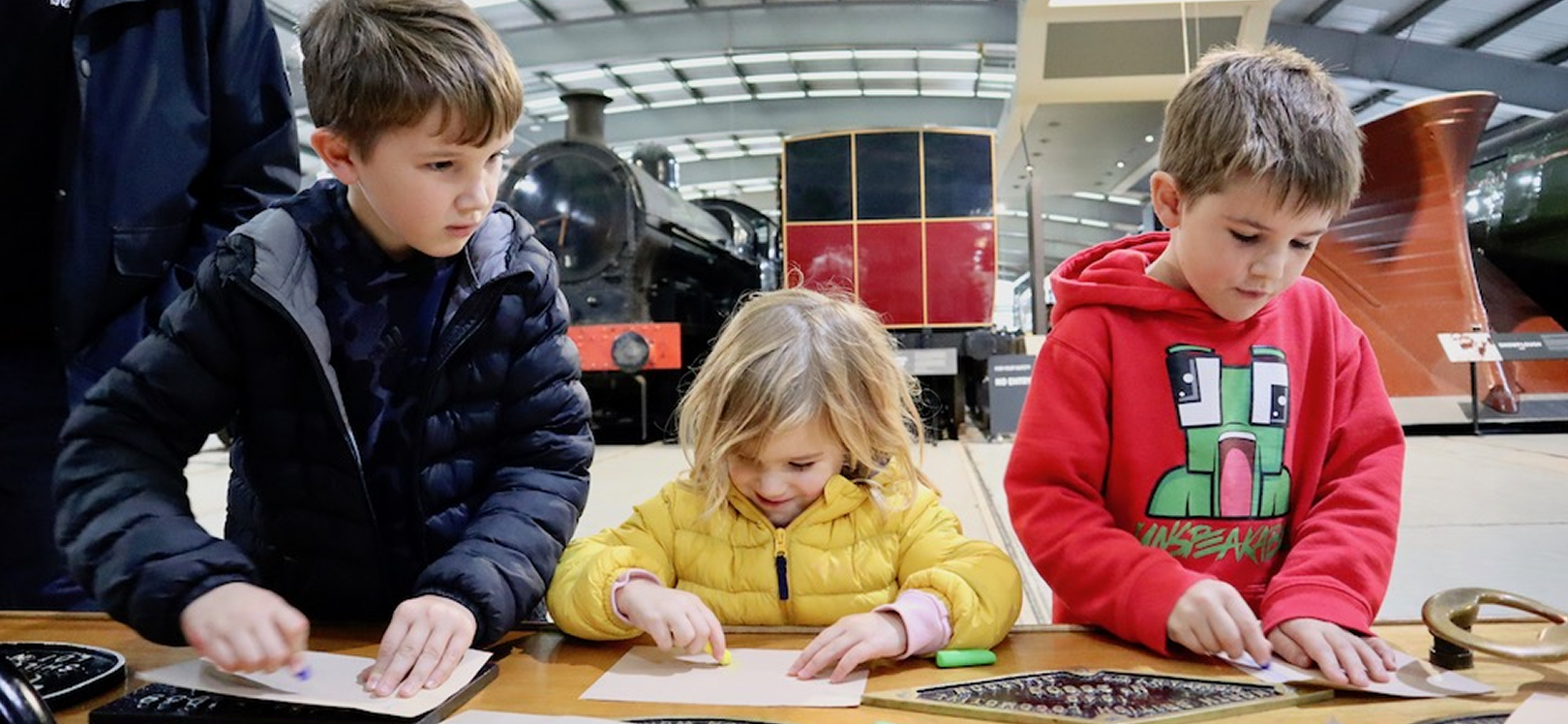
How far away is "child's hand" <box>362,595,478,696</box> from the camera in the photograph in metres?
0.70

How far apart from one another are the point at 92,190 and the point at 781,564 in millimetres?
969

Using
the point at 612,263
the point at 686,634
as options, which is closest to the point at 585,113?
the point at 612,263

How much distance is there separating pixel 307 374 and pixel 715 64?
10.7 m

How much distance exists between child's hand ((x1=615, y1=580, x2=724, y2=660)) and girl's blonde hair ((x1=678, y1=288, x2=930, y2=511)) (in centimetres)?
15

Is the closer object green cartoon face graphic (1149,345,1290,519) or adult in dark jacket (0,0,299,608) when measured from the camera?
green cartoon face graphic (1149,345,1290,519)

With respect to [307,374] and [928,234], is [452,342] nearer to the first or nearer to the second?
[307,374]

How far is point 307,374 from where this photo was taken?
0.90 metres

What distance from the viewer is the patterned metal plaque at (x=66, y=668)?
686 millimetres

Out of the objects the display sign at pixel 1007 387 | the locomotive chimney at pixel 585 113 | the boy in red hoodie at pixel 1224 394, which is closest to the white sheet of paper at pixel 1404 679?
the boy in red hoodie at pixel 1224 394

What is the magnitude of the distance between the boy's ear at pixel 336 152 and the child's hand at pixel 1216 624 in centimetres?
84

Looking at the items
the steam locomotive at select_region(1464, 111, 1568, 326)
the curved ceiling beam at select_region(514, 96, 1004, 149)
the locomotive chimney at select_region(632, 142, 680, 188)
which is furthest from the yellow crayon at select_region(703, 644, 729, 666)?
the curved ceiling beam at select_region(514, 96, 1004, 149)

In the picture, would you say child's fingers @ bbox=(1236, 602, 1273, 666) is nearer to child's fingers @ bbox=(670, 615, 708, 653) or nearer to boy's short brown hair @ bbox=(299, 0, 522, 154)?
child's fingers @ bbox=(670, 615, 708, 653)

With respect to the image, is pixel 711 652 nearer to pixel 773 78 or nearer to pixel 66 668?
pixel 66 668

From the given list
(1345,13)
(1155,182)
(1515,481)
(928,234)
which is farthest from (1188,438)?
(1345,13)
